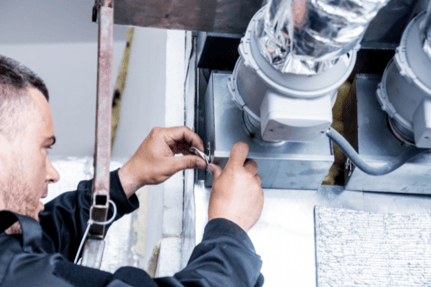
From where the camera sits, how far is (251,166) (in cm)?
74

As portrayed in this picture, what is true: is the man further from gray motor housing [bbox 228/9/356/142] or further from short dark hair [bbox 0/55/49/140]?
gray motor housing [bbox 228/9/356/142]

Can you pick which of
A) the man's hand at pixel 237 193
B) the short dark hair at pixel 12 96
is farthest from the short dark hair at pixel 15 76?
the man's hand at pixel 237 193

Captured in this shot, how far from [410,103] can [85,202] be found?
598 millimetres

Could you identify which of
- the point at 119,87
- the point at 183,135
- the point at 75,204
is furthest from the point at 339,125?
the point at 119,87

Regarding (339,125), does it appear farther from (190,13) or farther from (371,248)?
(190,13)

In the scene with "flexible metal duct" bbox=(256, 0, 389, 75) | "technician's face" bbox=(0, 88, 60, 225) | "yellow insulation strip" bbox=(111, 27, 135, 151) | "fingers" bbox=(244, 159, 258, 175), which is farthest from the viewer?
"yellow insulation strip" bbox=(111, 27, 135, 151)

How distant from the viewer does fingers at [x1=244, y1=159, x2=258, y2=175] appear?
0.74 meters

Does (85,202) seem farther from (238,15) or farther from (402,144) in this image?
(402,144)

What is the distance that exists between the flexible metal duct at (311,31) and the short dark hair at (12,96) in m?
0.37

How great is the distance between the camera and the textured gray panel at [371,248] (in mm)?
787

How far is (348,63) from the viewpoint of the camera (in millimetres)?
644

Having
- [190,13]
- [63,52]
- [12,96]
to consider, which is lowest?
[63,52]

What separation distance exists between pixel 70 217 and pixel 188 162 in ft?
0.84

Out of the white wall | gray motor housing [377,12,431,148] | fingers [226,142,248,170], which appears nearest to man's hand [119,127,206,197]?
fingers [226,142,248,170]
